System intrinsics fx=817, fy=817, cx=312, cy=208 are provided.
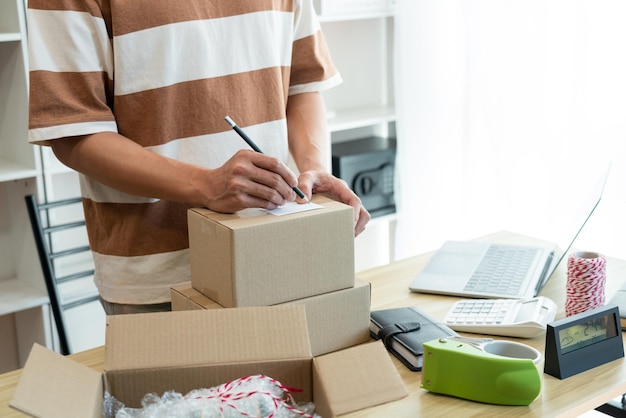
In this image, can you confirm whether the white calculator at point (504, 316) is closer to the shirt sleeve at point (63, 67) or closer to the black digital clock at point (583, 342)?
the black digital clock at point (583, 342)

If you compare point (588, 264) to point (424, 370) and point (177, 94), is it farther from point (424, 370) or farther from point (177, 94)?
point (177, 94)

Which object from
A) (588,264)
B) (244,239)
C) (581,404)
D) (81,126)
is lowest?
(581,404)

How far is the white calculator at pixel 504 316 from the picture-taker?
4.43 ft

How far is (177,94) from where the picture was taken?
1.45m

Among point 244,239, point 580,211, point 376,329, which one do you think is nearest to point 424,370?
point 376,329

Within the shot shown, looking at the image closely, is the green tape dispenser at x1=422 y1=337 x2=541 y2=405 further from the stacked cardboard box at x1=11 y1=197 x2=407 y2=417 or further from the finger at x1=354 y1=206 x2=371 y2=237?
the finger at x1=354 y1=206 x2=371 y2=237

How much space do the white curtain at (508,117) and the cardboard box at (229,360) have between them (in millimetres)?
1216

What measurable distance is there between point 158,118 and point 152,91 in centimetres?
5

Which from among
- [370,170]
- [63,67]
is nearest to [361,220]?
[63,67]

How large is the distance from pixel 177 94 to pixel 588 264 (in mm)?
763

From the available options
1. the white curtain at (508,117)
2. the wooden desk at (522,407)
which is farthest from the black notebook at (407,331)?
the white curtain at (508,117)

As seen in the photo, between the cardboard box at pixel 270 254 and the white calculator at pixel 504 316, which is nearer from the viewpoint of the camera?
the cardboard box at pixel 270 254

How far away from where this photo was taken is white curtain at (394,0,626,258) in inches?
97.7

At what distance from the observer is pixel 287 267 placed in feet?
3.96
